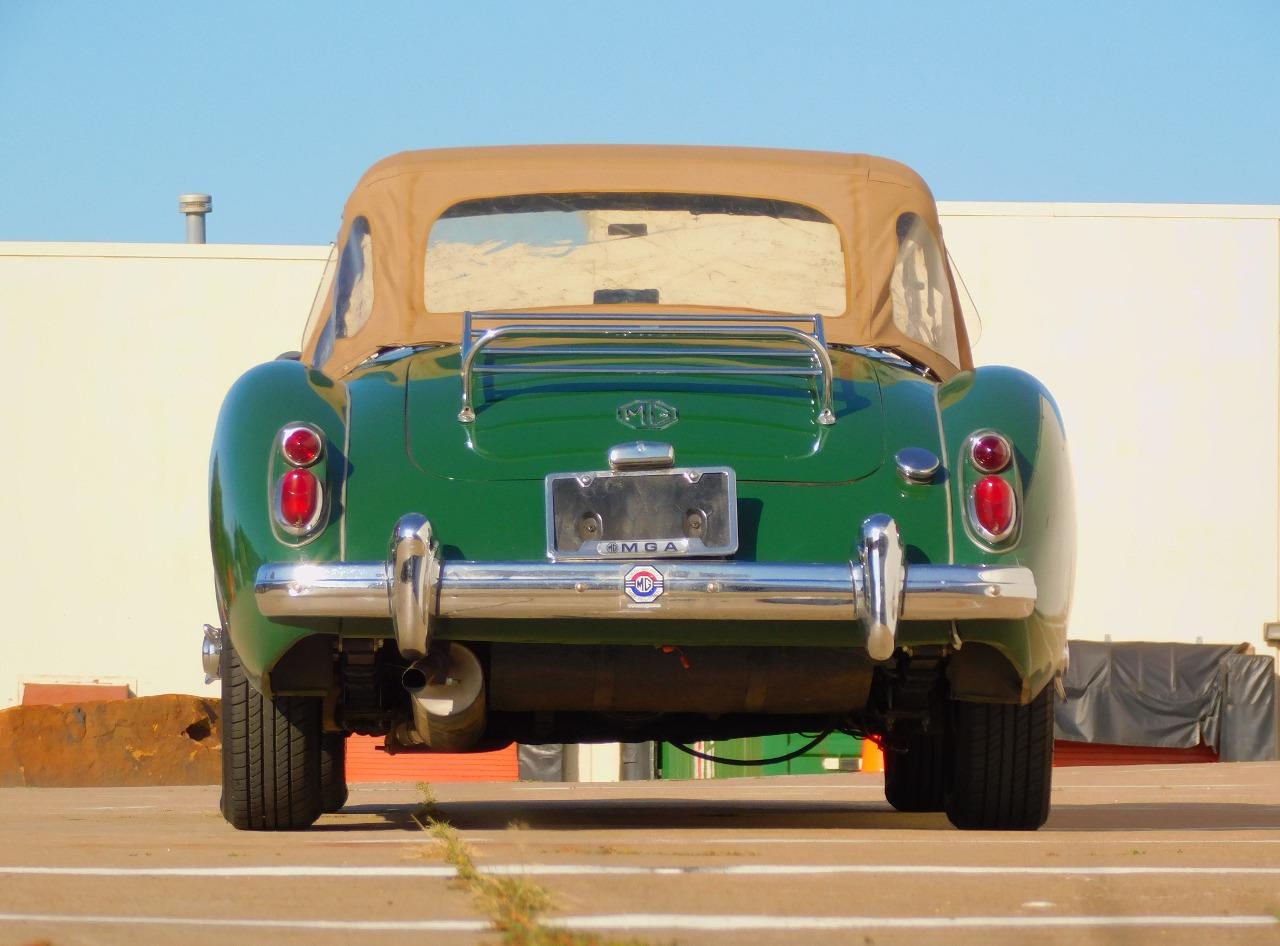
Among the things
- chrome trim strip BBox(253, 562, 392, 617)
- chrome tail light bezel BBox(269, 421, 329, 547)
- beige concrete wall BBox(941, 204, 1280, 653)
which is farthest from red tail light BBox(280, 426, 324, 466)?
beige concrete wall BBox(941, 204, 1280, 653)

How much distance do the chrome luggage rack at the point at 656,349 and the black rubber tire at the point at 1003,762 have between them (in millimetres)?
1121

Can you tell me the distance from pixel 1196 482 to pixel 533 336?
21737mm

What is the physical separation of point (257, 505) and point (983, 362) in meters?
21.7

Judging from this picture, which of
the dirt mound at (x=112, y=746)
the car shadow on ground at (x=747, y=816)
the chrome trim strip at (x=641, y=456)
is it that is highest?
the chrome trim strip at (x=641, y=456)

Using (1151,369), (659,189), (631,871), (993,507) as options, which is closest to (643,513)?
(993,507)

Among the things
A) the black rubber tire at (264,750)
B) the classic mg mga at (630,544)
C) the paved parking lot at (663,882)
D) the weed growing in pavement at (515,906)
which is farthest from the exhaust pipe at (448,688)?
the weed growing in pavement at (515,906)

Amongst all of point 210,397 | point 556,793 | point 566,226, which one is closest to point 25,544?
point 210,397

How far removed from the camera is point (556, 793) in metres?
9.88

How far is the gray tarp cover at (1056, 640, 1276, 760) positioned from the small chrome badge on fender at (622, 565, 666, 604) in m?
18.6

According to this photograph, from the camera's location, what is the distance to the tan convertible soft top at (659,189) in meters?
5.95

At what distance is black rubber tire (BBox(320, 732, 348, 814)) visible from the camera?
561 centimetres

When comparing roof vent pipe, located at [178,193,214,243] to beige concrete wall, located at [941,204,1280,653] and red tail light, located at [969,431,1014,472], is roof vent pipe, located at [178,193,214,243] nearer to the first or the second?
beige concrete wall, located at [941,204,1280,653]

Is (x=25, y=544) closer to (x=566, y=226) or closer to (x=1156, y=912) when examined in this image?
(x=566, y=226)

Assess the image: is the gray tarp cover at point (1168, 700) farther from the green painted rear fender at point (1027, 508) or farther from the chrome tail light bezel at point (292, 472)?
the chrome tail light bezel at point (292, 472)
